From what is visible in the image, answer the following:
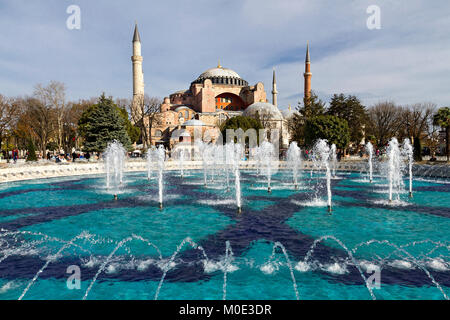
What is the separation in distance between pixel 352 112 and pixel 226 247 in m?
34.6

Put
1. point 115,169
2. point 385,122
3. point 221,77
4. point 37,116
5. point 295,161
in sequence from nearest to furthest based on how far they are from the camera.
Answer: point 295,161, point 115,169, point 37,116, point 385,122, point 221,77

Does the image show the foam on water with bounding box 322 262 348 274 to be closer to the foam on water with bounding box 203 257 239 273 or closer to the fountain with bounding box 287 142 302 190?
the foam on water with bounding box 203 257 239 273

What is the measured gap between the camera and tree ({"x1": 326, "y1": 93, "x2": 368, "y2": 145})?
36594mm

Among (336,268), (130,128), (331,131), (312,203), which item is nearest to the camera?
(336,268)

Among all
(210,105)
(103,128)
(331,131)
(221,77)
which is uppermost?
(221,77)

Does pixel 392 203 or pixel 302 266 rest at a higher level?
pixel 392 203

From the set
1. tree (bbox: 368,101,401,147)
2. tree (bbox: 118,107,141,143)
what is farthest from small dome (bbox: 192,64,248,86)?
tree (bbox: 368,101,401,147)

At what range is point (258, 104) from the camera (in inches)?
2473

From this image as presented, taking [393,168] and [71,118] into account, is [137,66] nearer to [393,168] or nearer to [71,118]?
[71,118]

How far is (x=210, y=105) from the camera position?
219 feet

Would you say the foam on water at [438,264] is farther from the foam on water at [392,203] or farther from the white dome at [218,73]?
the white dome at [218,73]

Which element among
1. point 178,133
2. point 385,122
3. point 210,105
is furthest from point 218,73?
point 385,122
